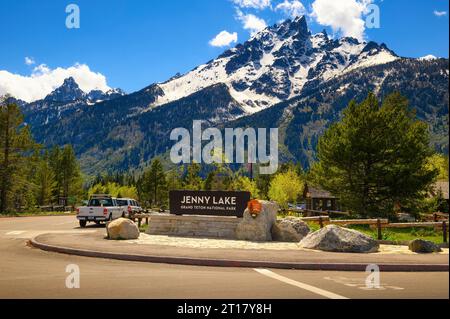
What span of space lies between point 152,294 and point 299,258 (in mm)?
6537

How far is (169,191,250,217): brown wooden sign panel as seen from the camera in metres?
23.2

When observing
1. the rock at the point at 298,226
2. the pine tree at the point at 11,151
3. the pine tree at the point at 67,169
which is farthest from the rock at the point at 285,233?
the pine tree at the point at 67,169

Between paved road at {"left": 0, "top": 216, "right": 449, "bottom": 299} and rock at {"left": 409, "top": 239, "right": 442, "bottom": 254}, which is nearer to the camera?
paved road at {"left": 0, "top": 216, "right": 449, "bottom": 299}

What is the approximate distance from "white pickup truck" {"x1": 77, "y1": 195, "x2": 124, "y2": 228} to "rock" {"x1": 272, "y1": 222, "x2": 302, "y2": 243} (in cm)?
1267

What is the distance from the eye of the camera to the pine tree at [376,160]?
3591 cm

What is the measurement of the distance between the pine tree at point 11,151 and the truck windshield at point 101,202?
23024 mm

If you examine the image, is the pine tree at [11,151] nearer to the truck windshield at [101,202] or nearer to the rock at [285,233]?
the truck windshield at [101,202]

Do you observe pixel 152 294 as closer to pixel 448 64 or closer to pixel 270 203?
pixel 448 64

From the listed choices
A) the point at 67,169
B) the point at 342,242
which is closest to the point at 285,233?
the point at 342,242

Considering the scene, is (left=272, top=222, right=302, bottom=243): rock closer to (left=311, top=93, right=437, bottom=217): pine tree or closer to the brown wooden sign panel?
the brown wooden sign panel

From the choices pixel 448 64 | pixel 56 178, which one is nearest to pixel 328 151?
pixel 448 64

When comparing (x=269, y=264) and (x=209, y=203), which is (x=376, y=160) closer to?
(x=209, y=203)

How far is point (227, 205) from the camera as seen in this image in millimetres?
23438

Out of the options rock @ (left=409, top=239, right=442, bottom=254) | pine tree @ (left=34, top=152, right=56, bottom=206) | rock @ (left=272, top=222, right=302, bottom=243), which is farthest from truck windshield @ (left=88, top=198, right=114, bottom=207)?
pine tree @ (left=34, top=152, right=56, bottom=206)
